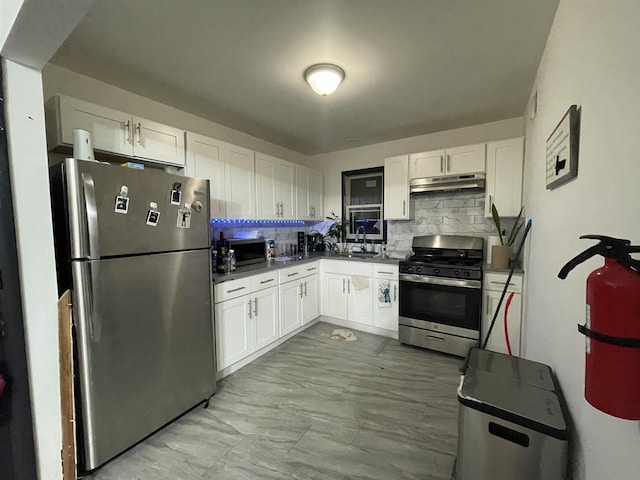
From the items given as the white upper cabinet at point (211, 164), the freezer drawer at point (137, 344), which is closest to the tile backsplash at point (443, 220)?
the white upper cabinet at point (211, 164)

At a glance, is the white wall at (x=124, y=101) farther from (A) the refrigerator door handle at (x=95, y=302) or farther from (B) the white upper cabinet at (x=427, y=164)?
(B) the white upper cabinet at (x=427, y=164)

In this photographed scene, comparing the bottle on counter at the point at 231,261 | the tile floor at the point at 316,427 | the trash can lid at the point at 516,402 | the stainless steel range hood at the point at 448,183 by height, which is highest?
the stainless steel range hood at the point at 448,183

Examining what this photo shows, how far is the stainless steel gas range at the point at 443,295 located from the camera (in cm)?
269

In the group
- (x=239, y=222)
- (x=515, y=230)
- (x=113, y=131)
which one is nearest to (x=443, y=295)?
(x=515, y=230)

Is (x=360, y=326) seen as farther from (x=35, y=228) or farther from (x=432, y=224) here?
(x=35, y=228)

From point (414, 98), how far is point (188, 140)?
2170mm

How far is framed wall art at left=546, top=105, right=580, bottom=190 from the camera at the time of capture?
3.69ft

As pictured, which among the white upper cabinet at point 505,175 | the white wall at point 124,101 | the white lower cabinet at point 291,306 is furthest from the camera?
the white lower cabinet at point 291,306

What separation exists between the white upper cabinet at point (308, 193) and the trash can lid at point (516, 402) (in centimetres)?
296

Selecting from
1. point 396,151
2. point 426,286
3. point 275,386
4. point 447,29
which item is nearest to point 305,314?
point 275,386

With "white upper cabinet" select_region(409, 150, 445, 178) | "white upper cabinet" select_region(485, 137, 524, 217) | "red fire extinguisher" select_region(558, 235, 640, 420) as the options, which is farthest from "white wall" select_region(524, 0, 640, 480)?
"white upper cabinet" select_region(409, 150, 445, 178)

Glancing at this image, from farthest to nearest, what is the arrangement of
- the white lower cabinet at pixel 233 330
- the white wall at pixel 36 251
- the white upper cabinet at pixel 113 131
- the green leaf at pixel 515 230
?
the green leaf at pixel 515 230, the white lower cabinet at pixel 233 330, the white upper cabinet at pixel 113 131, the white wall at pixel 36 251

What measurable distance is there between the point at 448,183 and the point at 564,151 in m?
1.88

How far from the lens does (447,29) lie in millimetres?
1651
